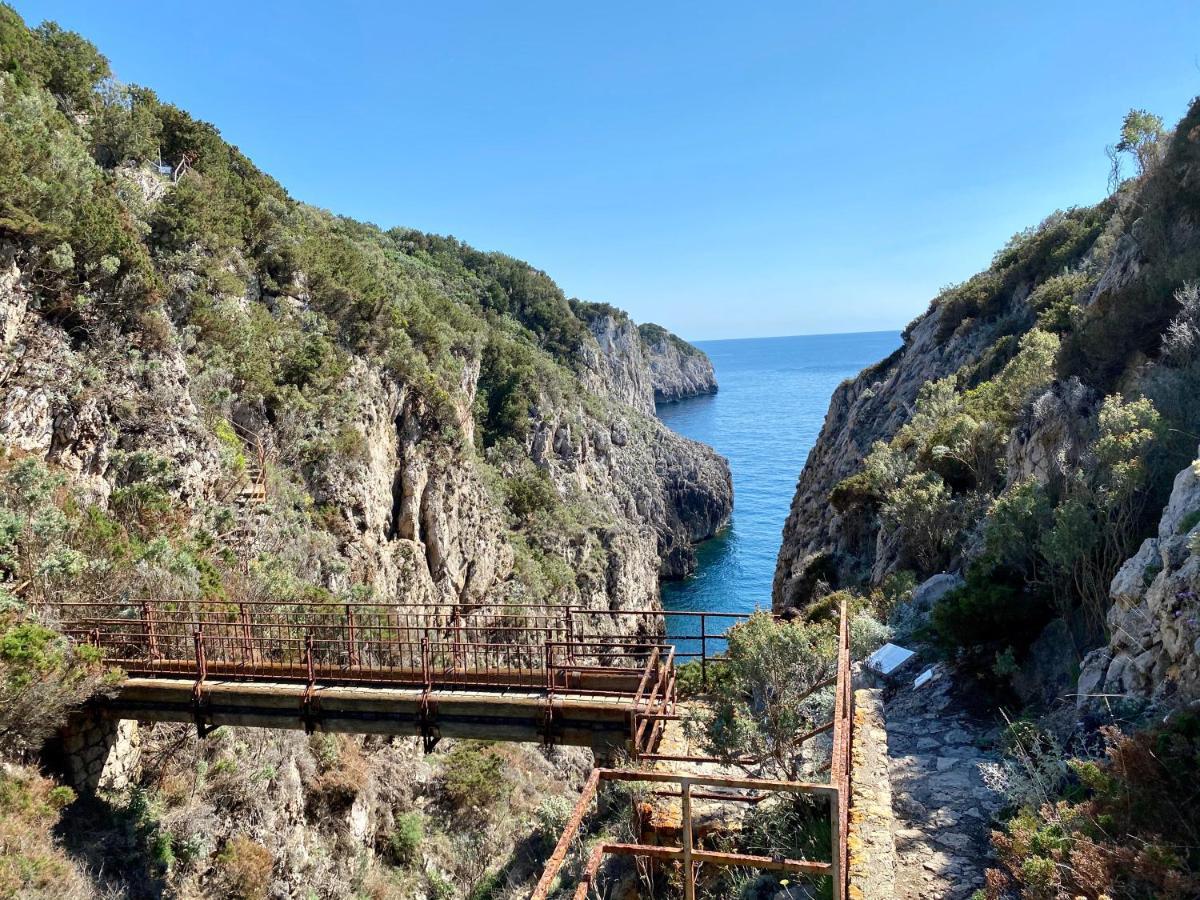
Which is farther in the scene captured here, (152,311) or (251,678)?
(152,311)

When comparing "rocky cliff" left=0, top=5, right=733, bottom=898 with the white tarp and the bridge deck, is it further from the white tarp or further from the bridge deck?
the white tarp

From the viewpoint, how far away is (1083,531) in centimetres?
874

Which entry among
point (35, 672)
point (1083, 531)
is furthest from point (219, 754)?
point (1083, 531)

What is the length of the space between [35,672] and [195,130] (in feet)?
80.7

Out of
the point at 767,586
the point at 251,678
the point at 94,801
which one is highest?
the point at 251,678

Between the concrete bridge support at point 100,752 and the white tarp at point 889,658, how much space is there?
11.6 metres

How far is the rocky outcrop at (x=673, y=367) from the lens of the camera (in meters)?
155

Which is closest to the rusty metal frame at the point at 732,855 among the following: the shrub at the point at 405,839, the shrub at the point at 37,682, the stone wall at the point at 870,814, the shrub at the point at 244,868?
the stone wall at the point at 870,814

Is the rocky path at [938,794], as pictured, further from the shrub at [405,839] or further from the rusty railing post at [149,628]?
the rusty railing post at [149,628]

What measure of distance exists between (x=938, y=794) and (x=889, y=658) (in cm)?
407

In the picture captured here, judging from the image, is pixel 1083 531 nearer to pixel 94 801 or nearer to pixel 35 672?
pixel 35 672

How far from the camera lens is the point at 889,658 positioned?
10.4m

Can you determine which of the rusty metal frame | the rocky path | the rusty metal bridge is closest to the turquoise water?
the rusty metal bridge

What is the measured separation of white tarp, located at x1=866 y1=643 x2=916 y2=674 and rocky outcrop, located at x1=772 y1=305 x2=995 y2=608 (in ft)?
37.2
